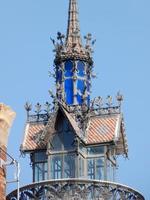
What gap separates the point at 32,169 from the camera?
5153 cm

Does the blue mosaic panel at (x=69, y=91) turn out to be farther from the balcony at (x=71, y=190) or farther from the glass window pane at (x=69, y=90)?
the balcony at (x=71, y=190)

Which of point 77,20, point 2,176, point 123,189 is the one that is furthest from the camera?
point 77,20

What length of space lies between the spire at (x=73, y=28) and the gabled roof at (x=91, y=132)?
4360mm

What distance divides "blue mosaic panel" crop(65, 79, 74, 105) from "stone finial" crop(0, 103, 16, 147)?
25.3 metres

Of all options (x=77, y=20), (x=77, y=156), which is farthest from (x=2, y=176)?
(x=77, y=20)

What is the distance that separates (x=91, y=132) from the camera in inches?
2040

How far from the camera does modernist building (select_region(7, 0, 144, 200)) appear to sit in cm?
4953

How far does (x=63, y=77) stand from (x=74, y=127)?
3.39 meters

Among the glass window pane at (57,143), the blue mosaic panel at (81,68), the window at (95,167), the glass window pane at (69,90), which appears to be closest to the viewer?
the window at (95,167)

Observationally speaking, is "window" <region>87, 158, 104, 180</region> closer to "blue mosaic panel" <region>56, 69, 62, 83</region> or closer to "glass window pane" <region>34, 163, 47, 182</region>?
"glass window pane" <region>34, 163, 47, 182</region>

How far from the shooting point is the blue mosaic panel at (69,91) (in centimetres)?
5205

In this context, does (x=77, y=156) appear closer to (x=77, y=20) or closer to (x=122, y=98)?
(x=122, y=98)

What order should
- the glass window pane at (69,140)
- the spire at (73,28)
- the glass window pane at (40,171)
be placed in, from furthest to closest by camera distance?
the spire at (73,28) → the glass window pane at (40,171) → the glass window pane at (69,140)

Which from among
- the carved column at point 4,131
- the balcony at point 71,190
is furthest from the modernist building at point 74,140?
the carved column at point 4,131
